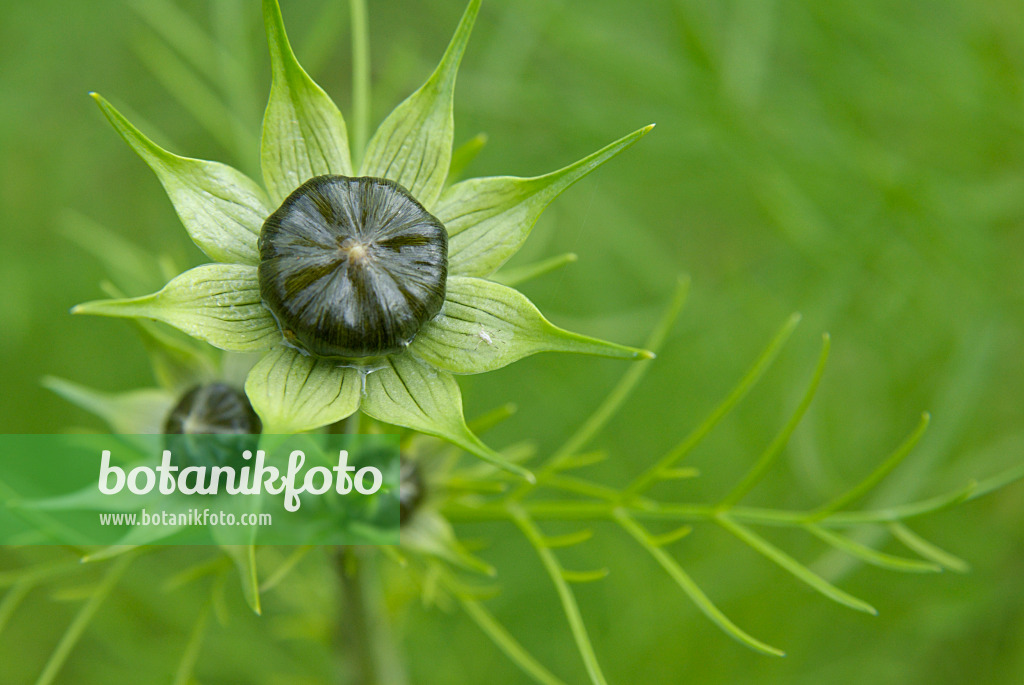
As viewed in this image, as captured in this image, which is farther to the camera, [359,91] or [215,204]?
[359,91]

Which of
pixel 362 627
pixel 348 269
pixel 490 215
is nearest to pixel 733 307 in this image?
pixel 362 627

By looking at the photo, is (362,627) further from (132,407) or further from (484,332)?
(484,332)

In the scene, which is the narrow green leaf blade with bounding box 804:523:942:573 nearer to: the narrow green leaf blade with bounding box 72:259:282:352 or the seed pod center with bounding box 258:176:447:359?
the seed pod center with bounding box 258:176:447:359

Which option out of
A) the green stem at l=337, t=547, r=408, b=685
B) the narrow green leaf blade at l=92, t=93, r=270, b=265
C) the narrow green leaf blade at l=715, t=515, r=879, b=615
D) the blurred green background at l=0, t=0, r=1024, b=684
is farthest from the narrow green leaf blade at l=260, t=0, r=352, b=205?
the blurred green background at l=0, t=0, r=1024, b=684

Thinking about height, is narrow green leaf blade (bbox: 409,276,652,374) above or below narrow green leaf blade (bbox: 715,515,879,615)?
above

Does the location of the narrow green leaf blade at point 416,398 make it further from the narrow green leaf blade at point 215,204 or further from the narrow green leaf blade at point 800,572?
the narrow green leaf blade at point 800,572

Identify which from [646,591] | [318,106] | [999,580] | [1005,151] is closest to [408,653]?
[646,591]
